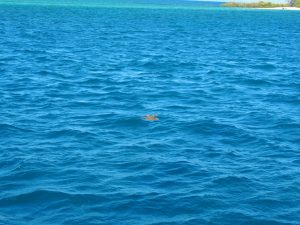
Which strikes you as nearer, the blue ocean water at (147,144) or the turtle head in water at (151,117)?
the blue ocean water at (147,144)

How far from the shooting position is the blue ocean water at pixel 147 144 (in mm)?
13031

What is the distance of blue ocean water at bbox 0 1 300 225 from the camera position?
1303cm

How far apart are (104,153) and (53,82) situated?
12855 millimetres

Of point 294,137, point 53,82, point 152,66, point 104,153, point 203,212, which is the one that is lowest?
point 203,212

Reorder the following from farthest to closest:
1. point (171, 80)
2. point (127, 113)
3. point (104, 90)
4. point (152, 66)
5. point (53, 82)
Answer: point (152, 66) < point (171, 80) < point (53, 82) < point (104, 90) < point (127, 113)

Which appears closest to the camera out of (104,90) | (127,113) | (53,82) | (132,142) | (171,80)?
(132,142)

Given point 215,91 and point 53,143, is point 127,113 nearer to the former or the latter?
point 53,143

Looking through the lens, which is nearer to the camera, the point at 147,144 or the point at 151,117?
the point at 147,144

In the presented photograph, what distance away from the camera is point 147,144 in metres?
17.9

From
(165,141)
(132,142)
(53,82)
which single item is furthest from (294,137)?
(53,82)

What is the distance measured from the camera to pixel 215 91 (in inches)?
1094

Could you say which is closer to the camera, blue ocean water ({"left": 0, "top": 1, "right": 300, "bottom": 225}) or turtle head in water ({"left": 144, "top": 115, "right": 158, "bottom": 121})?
blue ocean water ({"left": 0, "top": 1, "right": 300, "bottom": 225})

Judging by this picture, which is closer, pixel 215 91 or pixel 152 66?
pixel 215 91

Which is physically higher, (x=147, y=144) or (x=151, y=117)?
(x=151, y=117)
